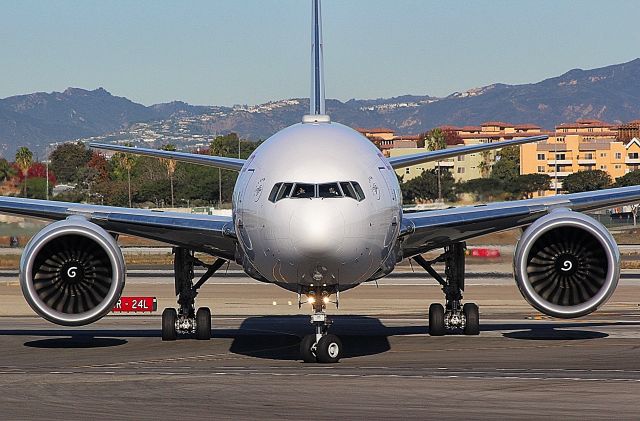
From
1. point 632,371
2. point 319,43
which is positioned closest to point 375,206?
point 632,371

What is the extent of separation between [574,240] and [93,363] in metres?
9.11

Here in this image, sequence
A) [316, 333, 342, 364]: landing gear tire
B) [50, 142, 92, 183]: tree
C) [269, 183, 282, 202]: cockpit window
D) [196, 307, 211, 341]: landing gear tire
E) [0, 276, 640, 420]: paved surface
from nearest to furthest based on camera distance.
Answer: [0, 276, 640, 420]: paved surface, [269, 183, 282, 202]: cockpit window, [316, 333, 342, 364]: landing gear tire, [196, 307, 211, 341]: landing gear tire, [50, 142, 92, 183]: tree

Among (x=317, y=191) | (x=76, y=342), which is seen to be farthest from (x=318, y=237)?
(x=76, y=342)

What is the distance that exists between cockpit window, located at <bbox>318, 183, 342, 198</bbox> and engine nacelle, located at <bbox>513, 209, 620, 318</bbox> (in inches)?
180

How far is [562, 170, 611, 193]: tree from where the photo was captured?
378 ft

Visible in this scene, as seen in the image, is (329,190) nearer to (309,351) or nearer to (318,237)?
(318,237)

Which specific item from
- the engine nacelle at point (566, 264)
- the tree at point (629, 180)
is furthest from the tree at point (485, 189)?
the tree at point (629, 180)

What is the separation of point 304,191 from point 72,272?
599cm

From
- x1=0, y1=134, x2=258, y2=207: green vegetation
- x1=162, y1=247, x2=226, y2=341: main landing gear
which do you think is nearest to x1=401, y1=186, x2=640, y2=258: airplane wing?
x1=162, y1=247, x2=226, y2=341: main landing gear

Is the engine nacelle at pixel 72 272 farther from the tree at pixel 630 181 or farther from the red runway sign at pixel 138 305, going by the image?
the tree at pixel 630 181

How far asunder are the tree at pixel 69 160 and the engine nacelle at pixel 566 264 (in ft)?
395

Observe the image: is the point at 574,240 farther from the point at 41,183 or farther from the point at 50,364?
the point at 41,183

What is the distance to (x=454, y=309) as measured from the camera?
29141 millimetres

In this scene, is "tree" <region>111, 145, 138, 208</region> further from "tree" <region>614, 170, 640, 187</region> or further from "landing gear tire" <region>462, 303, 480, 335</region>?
"landing gear tire" <region>462, 303, 480, 335</region>
